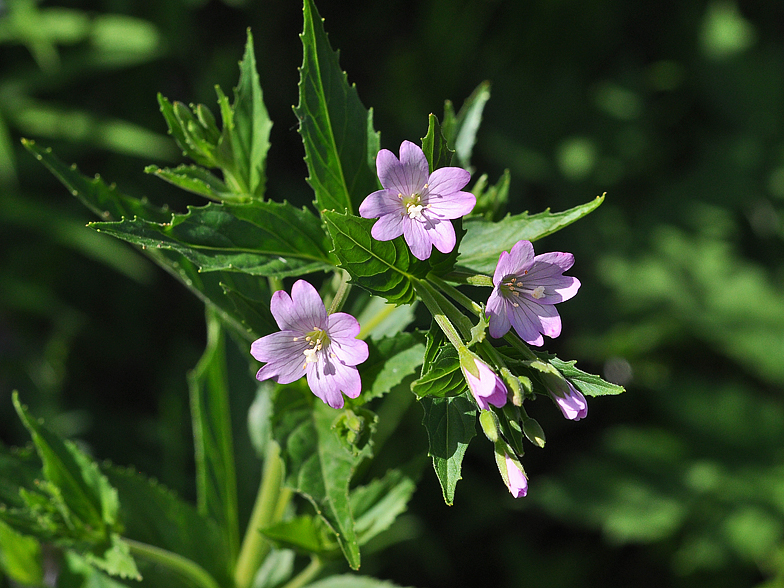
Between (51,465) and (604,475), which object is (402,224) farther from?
(604,475)

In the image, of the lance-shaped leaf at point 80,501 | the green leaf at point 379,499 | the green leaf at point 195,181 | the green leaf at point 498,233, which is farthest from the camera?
the green leaf at point 379,499

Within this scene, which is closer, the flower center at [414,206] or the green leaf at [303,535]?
the flower center at [414,206]

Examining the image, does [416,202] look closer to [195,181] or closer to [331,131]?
[331,131]

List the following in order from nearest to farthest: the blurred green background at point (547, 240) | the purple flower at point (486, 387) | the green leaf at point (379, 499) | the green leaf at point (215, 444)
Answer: the purple flower at point (486, 387), the green leaf at point (379, 499), the green leaf at point (215, 444), the blurred green background at point (547, 240)

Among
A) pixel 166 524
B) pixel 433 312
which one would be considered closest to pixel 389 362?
pixel 433 312

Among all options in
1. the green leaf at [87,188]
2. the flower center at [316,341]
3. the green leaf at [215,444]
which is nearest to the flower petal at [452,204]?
the flower center at [316,341]

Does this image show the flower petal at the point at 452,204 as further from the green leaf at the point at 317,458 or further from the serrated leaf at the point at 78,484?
the serrated leaf at the point at 78,484

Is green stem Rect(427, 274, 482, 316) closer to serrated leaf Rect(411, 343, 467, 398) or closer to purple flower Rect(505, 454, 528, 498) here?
Result: serrated leaf Rect(411, 343, 467, 398)
